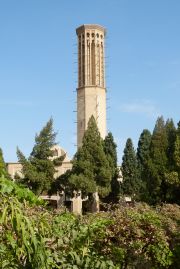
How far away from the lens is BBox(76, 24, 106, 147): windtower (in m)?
56.8

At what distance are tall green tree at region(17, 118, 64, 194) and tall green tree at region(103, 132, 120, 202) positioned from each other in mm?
4469

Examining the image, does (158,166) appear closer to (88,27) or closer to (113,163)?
(113,163)

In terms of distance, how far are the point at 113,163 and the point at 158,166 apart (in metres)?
6.53

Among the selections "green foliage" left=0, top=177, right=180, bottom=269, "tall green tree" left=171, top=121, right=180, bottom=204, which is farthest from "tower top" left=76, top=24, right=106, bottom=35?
"green foliage" left=0, top=177, right=180, bottom=269

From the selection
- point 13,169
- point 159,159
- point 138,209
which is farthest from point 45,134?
point 138,209

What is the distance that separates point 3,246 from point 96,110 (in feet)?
178

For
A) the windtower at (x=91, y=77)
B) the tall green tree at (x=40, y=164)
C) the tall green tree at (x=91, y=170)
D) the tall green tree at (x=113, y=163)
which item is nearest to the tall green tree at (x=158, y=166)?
the tall green tree at (x=91, y=170)

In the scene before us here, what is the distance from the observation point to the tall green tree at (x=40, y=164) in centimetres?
3638

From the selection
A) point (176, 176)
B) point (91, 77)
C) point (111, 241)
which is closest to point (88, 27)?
point (91, 77)

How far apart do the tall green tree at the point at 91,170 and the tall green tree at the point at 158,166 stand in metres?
4.02

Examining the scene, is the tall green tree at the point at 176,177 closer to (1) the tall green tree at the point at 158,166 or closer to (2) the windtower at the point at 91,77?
(1) the tall green tree at the point at 158,166

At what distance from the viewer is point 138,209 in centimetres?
868

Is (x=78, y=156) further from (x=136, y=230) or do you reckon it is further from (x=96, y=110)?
(x=136, y=230)

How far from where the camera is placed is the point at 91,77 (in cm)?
5841
